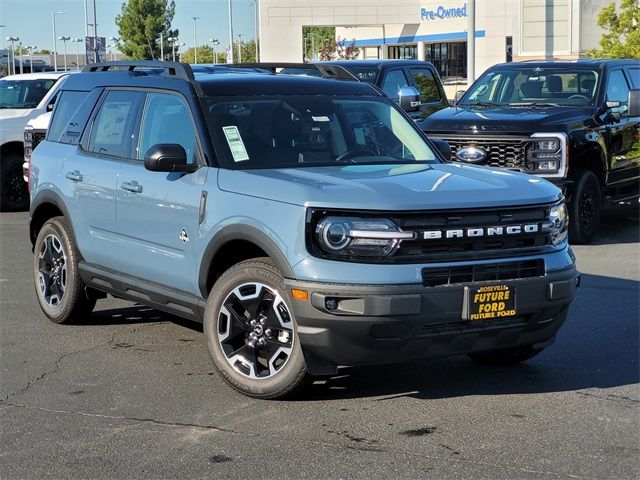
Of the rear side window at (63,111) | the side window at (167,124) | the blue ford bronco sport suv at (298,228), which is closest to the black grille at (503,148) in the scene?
the blue ford bronco sport suv at (298,228)

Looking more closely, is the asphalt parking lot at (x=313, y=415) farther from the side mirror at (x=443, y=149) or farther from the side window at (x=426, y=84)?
the side window at (x=426, y=84)

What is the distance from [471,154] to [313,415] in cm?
650

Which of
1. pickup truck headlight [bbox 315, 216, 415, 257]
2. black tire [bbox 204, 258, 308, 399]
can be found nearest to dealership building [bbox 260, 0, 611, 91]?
black tire [bbox 204, 258, 308, 399]

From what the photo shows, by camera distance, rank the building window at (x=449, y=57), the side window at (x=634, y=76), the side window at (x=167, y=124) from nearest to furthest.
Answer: the side window at (x=167, y=124) < the side window at (x=634, y=76) < the building window at (x=449, y=57)

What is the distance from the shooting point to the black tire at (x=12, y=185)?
15492 mm

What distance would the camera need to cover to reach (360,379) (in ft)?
20.3

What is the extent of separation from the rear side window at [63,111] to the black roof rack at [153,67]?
0.27 metres

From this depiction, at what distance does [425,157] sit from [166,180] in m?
1.72

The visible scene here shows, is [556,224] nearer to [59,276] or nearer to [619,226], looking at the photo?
[59,276]

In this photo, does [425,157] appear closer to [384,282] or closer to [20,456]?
[384,282]

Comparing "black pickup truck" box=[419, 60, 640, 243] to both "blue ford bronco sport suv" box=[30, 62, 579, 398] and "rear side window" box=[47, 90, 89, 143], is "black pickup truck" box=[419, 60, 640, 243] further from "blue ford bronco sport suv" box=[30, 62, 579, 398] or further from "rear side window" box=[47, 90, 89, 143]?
"rear side window" box=[47, 90, 89, 143]

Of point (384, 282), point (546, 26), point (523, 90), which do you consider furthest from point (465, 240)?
point (546, 26)

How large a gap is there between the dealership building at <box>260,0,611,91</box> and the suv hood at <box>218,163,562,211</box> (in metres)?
35.5

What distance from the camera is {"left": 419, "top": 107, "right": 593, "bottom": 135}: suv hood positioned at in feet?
37.3
